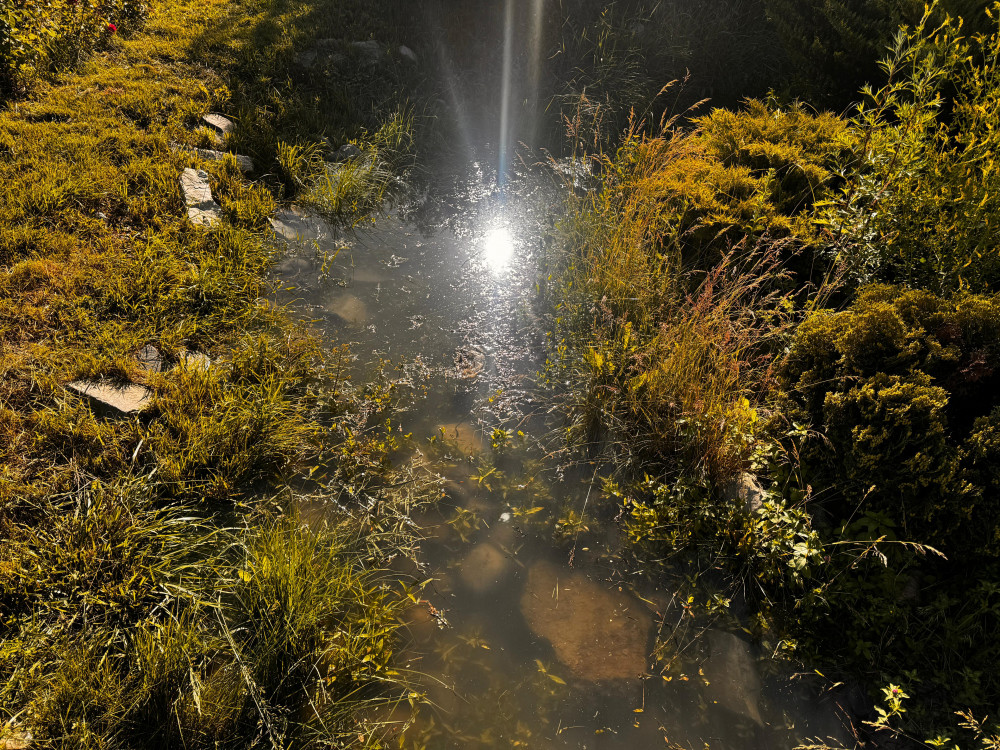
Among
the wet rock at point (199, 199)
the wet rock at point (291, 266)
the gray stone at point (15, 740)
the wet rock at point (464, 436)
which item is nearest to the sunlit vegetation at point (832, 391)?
the wet rock at point (464, 436)

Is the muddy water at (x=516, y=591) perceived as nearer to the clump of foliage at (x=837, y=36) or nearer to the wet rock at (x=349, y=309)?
the wet rock at (x=349, y=309)

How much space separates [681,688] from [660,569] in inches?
23.2

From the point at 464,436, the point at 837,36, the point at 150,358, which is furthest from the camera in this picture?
the point at 837,36

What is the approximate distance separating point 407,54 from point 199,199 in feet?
11.9

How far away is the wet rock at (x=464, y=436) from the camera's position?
3504mm

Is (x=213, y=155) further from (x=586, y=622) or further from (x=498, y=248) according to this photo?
(x=586, y=622)

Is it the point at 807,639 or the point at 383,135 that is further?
the point at 383,135

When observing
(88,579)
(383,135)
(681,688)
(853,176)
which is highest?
(853,176)

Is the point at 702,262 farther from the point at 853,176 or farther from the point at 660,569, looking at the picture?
the point at 660,569

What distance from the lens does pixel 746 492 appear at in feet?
10.1

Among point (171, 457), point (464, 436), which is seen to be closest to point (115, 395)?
point (171, 457)

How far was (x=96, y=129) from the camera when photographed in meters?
4.73

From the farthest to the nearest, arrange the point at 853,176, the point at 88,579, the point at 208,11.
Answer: the point at 208,11
the point at 853,176
the point at 88,579

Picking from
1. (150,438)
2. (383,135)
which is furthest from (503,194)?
(150,438)
